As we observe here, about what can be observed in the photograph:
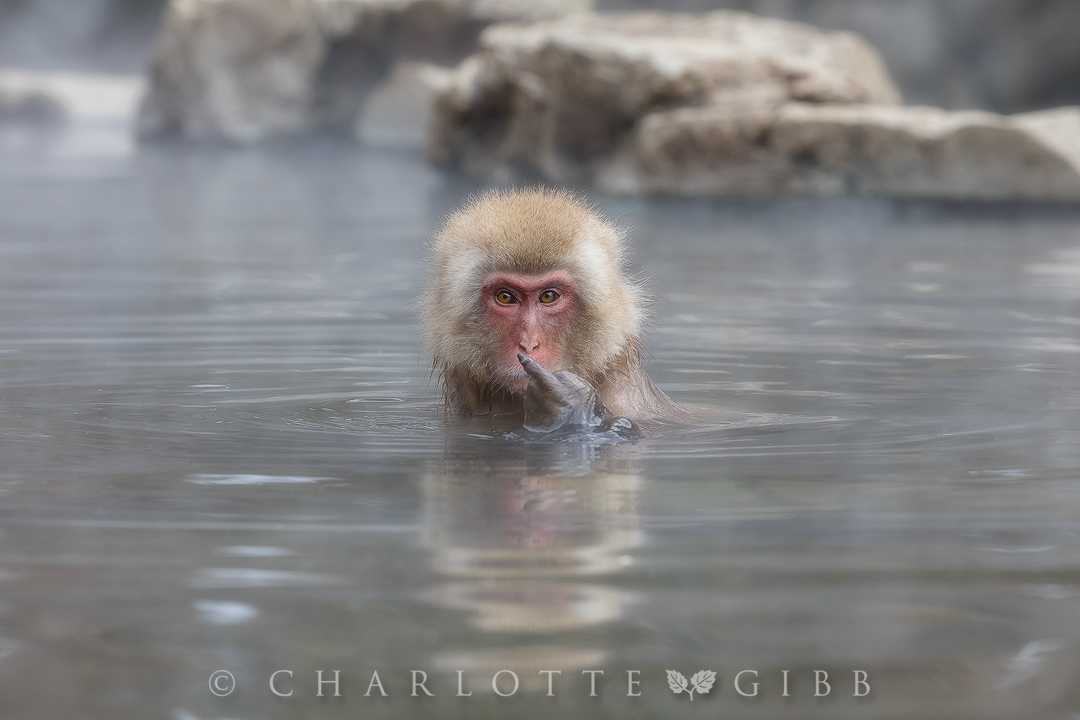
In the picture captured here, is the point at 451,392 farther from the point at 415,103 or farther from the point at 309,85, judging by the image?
the point at 309,85

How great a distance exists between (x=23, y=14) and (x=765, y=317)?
31.6m

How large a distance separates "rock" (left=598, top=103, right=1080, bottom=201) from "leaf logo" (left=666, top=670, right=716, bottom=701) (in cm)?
886

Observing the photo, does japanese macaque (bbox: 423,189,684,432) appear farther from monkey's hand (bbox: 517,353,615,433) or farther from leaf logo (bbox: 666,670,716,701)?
leaf logo (bbox: 666,670,716,701)

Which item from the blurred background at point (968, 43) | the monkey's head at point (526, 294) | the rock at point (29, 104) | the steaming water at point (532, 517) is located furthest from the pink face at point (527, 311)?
the rock at point (29, 104)

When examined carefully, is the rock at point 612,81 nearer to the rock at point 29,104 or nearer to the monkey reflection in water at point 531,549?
the monkey reflection in water at point 531,549

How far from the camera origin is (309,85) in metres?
21.4

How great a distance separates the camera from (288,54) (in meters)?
20.8

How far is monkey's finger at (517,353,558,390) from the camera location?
121 inches

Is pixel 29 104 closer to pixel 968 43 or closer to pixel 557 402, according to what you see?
pixel 968 43

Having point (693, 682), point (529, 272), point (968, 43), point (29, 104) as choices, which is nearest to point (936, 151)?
point (529, 272)

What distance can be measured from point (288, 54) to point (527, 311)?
1863 cm

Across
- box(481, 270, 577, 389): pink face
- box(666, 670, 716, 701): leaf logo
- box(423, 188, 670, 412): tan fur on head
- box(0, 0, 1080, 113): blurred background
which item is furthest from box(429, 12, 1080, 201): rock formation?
box(666, 670, 716, 701): leaf logo

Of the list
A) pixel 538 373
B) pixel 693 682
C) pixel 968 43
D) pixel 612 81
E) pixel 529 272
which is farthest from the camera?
pixel 968 43

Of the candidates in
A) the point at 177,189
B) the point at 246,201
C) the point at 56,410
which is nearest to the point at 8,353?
the point at 56,410
